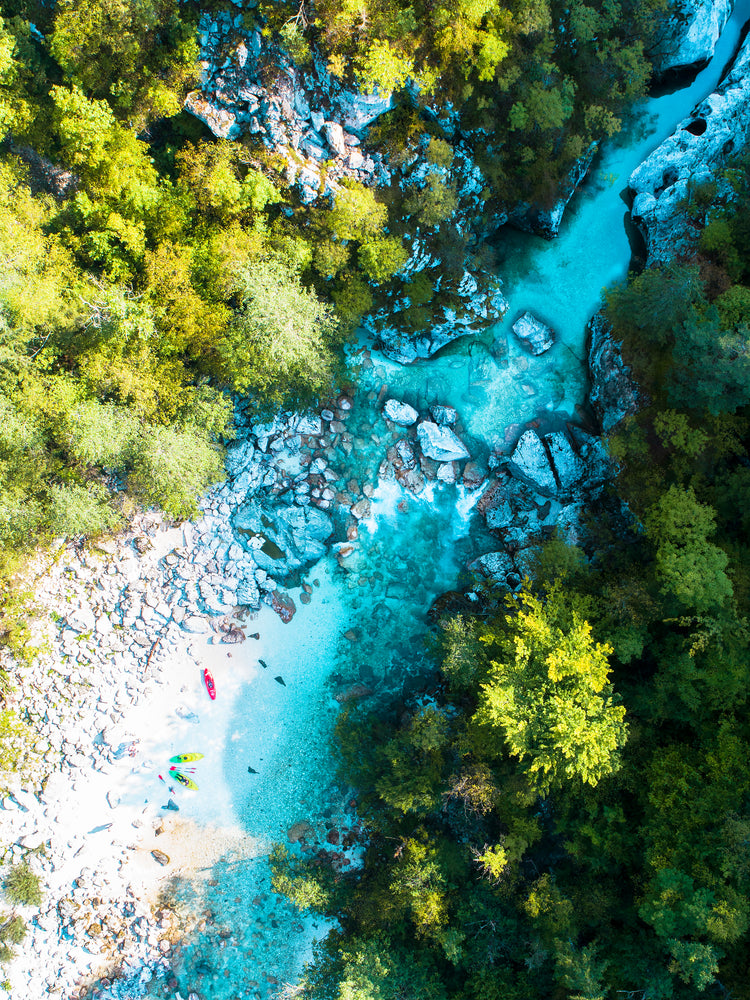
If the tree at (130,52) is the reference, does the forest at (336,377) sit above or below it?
below

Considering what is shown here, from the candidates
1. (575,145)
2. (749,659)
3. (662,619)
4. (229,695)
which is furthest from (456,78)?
(229,695)

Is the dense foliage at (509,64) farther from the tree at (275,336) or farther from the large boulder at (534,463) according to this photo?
the large boulder at (534,463)

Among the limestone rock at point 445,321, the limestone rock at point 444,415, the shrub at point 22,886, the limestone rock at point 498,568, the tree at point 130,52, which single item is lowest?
the shrub at point 22,886

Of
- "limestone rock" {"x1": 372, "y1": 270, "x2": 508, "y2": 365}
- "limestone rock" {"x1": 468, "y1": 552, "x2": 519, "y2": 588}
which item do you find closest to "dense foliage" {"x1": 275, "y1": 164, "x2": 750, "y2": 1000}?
"limestone rock" {"x1": 468, "y1": 552, "x2": 519, "y2": 588}

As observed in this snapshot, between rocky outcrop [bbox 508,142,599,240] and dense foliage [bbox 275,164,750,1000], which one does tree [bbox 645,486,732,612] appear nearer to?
dense foliage [bbox 275,164,750,1000]

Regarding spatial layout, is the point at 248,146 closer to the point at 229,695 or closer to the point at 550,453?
the point at 550,453

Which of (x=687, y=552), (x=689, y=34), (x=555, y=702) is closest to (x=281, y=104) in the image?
(x=689, y=34)

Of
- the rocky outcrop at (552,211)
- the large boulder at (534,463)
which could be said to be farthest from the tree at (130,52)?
the large boulder at (534,463)
